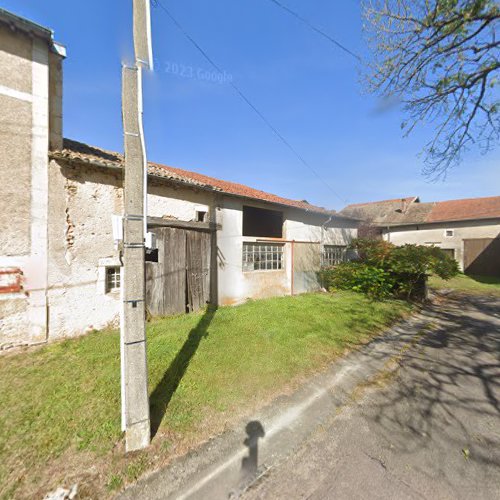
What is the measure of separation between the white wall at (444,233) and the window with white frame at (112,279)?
72.6ft

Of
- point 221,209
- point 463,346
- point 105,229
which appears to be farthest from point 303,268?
point 105,229

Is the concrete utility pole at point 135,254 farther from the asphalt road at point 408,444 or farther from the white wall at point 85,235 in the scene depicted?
the white wall at point 85,235

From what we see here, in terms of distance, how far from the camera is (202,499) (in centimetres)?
205

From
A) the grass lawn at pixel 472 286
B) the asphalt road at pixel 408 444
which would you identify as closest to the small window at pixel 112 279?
the asphalt road at pixel 408 444

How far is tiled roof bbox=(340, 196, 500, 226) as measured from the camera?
1884 centimetres

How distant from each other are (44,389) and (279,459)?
3.51 meters

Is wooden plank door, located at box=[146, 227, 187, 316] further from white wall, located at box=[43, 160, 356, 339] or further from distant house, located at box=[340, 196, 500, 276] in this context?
distant house, located at box=[340, 196, 500, 276]

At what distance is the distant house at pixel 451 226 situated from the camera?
655 inches

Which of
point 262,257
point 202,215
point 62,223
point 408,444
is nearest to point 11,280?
point 62,223

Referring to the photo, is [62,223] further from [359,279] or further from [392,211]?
[392,211]

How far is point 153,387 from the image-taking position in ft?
11.4

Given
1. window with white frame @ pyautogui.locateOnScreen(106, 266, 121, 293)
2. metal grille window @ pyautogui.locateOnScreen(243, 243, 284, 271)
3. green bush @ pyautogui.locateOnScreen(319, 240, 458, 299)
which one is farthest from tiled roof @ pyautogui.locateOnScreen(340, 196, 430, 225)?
window with white frame @ pyautogui.locateOnScreen(106, 266, 121, 293)

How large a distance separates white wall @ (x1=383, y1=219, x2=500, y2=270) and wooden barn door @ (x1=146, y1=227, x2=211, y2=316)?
783 inches

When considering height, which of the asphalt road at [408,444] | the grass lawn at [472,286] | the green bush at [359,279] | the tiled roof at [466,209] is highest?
the tiled roof at [466,209]
